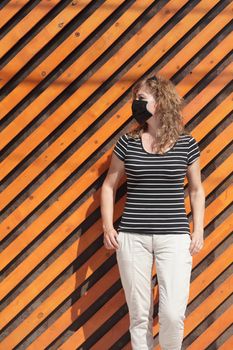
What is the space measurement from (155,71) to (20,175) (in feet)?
3.89

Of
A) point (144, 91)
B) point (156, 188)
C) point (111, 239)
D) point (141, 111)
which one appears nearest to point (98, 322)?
point (111, 239)

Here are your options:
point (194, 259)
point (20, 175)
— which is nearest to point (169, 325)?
point (194, 259)

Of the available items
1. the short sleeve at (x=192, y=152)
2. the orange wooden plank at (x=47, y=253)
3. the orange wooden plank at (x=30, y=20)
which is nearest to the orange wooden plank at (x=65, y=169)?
the orange wooden plank at (x=47, y=253)

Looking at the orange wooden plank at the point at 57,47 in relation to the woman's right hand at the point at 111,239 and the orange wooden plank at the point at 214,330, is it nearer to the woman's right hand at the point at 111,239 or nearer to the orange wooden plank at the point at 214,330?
the woman's right hand at the point at 111,239

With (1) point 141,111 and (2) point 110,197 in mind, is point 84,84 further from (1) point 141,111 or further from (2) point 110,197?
(2) point 110,197

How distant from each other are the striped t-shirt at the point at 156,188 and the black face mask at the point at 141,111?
6.0 inches

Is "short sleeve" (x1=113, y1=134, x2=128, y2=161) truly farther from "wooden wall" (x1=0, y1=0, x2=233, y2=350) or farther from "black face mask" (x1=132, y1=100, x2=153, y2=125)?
"wooden wall" (x1=0, y1=0, x2=233, y2=350)

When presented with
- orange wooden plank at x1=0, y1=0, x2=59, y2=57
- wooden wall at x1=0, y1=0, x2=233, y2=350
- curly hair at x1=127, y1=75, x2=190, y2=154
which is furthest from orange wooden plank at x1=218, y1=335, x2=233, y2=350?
orange wooden plank at x1=0, y1=0, x2=59, y2=57

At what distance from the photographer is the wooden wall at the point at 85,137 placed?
3.50 meters

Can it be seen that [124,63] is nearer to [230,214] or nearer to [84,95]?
[84,95]

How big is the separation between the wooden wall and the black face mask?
0.42 m

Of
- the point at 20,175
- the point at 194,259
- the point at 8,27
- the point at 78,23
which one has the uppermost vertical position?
the point at 78,23

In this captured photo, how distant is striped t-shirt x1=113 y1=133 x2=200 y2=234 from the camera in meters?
3.00

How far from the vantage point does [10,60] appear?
3.53 m
